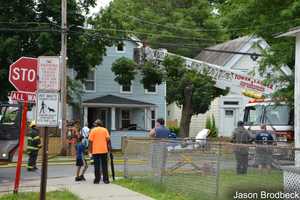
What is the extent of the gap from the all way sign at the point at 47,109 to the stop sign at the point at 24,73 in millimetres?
1642

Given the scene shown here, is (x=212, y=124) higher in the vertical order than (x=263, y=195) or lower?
higher

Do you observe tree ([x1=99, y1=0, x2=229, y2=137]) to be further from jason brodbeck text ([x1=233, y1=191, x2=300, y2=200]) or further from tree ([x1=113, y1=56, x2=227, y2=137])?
jason brodbeck text ([x1=233, y1=191, x2=300, y2=200])

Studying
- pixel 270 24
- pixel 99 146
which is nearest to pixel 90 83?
pixel 270 24

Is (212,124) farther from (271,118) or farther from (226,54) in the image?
(271,118)

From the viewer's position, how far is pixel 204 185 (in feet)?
39.2

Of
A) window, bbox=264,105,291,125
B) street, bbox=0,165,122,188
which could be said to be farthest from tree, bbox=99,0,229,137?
street, bbox=0,165,122,188

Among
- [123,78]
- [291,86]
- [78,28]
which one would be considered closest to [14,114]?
[291,86]

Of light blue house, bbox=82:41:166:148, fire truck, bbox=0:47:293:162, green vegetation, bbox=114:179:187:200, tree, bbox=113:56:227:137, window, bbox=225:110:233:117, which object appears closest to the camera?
green vegetation, bbox=114:179:187:200

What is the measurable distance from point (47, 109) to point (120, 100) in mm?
28219

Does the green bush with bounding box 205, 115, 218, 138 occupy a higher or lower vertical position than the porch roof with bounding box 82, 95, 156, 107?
lower

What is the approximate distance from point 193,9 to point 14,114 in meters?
36.5

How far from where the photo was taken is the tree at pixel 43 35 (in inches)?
1156

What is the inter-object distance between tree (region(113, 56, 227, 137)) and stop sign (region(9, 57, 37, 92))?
18977mm

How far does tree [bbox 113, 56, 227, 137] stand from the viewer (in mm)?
32594
